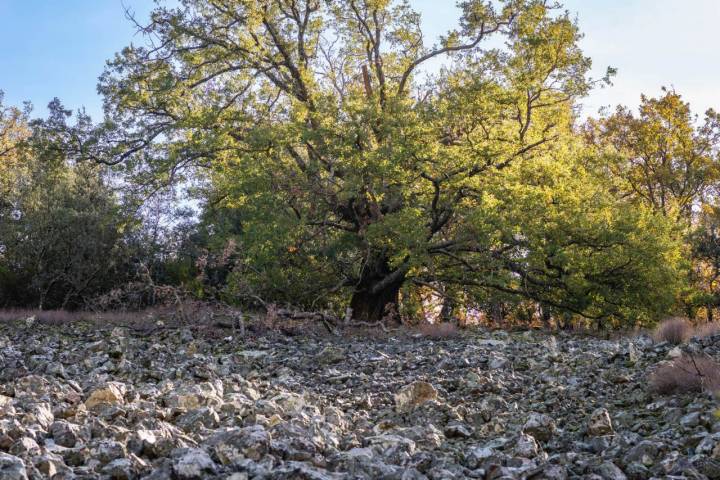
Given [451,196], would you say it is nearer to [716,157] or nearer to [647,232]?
[647,232]

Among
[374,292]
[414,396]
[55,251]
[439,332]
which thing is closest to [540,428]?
[414,396]

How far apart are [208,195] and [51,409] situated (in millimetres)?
16870

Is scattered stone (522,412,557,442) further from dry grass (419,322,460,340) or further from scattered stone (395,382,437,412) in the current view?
dry grass (419,322,460,340)

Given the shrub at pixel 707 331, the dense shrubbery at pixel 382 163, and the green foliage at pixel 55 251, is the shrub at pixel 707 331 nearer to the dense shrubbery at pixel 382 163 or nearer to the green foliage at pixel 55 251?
the dense shrubbery at pixel 382 163

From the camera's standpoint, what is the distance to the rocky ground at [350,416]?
4.43m

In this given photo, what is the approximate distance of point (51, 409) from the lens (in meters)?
5.85

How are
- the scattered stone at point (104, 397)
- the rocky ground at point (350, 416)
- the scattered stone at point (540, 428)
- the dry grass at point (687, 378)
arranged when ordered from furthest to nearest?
the dry grass at point (687, 378)
the scattered stone at point (104, 397)
the scattered stone at point (540, 428)
the rocky ground at point (350, 416)

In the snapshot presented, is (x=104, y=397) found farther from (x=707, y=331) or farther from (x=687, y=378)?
(x=707, y=331)

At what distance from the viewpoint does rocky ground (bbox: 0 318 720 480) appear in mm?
4434

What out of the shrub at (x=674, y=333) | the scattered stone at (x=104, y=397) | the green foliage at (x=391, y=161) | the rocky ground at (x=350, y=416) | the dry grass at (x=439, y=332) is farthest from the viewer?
the green foliage at (x=391, y=161)

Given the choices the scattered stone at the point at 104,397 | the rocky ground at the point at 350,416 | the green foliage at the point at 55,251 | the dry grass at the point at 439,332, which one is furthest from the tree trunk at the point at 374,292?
the scattered stone at the point at 104,397

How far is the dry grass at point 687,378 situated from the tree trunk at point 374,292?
12734 millimetres

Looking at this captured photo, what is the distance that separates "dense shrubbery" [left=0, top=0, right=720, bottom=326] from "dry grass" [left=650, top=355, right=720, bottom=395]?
9.34m

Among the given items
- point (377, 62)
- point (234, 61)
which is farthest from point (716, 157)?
point (234, 61)
